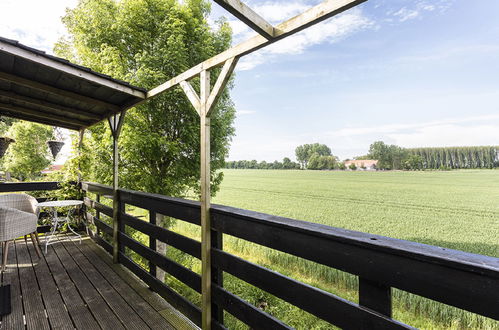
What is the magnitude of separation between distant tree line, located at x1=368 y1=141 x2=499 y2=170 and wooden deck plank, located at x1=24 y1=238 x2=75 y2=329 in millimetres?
26918

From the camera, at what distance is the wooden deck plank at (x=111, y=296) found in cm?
210

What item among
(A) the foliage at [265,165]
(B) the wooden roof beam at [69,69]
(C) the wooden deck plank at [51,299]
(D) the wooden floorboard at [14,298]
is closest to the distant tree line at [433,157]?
(A) the foliage at [265,165]

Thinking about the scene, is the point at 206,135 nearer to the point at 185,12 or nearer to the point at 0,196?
the point at 0,196

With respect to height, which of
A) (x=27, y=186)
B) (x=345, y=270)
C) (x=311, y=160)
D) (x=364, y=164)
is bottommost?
(x=345, y=270)

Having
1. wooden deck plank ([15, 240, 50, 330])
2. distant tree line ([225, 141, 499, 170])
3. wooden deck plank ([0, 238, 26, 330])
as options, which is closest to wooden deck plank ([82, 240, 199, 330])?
wooden deck plank ([15, 240, 50, 330])

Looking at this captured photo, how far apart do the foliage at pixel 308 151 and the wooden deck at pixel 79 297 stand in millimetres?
45144

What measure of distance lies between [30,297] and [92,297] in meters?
0.63

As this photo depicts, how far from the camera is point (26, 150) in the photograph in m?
14.2

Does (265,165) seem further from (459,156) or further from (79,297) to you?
(79,297)

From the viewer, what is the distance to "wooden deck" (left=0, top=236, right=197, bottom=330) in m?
2.11

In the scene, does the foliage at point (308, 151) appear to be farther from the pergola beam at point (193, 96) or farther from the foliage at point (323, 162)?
the pergola beam at point (193, 96)

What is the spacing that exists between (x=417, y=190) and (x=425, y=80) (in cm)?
1327

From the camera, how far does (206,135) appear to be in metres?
1.99

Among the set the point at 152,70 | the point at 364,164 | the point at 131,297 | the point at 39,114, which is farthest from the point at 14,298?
the point at 364,164
